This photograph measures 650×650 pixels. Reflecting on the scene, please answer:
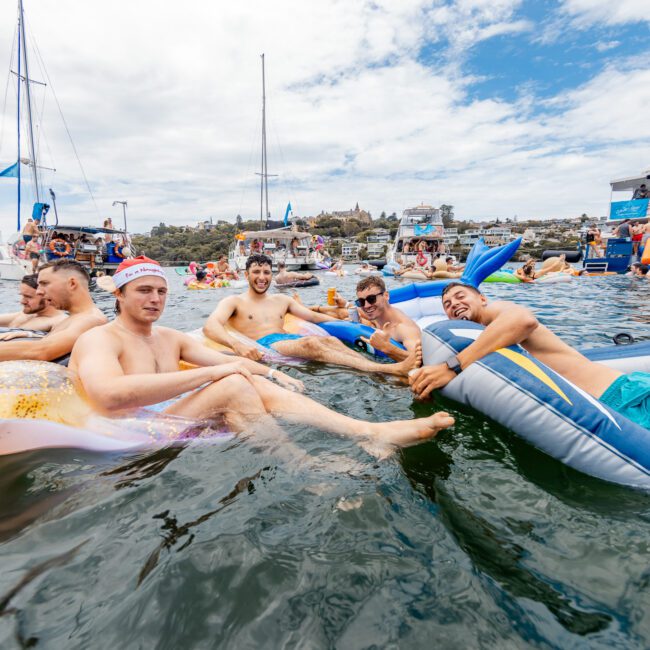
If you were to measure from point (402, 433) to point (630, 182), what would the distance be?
25.8 meters

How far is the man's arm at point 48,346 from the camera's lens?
2922mm

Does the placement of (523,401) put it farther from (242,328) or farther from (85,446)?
(242,328)

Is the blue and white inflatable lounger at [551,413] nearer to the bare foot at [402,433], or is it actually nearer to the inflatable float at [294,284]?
the bare foot at [402,433]

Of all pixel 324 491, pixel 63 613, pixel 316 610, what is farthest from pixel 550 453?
pixel 63 613

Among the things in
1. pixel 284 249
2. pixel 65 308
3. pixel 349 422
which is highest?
pixel 284 249

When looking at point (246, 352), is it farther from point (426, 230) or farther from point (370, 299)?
point (426, 230)

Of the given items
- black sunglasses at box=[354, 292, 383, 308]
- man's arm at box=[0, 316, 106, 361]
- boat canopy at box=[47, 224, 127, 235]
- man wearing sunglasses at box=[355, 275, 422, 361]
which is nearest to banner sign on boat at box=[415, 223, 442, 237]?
boat canopy at box=[47, 224, 127, 235]

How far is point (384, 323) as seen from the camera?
5.11 metres

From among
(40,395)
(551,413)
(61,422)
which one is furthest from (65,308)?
(551,413)

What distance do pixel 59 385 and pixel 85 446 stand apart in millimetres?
404

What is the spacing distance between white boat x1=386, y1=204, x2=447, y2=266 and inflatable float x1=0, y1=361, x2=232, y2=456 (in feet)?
73.1

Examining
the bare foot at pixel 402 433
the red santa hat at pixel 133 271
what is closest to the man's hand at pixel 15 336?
the red santa hat at pixel 133 271

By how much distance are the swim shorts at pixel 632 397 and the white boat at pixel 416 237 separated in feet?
70.7

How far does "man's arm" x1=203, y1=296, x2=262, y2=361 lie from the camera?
448 centimetres
